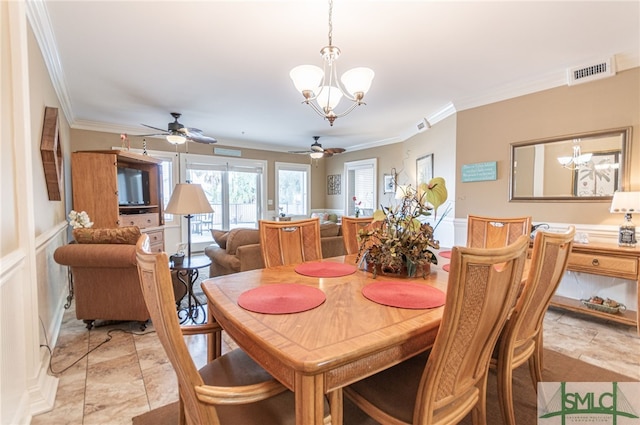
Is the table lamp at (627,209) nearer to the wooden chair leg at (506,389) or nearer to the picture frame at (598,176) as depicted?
the picture frame at (598,176)

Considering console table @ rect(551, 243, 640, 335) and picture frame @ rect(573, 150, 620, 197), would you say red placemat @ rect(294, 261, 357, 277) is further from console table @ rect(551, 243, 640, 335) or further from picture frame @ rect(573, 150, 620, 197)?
picture frame @ rect(573, 150, 620, 197)

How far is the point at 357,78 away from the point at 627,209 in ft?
8.49

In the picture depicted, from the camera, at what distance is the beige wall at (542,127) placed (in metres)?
2.81

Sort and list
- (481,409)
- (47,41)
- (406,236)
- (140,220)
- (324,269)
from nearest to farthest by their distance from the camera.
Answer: (481,409) → (406,236) → (324,269) → (47,41) → (140,220)

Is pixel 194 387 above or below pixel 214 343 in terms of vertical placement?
above

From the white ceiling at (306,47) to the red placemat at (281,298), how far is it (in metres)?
1.85

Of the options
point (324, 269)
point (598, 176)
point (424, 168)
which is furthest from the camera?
point (424, 168)

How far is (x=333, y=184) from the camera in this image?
7.98 m

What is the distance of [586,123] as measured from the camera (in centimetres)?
302

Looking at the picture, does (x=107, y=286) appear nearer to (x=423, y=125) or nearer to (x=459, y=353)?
(x=459, y=353)

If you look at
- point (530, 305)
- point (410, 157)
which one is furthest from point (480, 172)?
point (530, 305)

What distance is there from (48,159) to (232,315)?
8.25ft

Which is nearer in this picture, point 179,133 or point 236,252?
point 236,252

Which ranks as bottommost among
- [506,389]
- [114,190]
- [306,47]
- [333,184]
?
[506,389]
